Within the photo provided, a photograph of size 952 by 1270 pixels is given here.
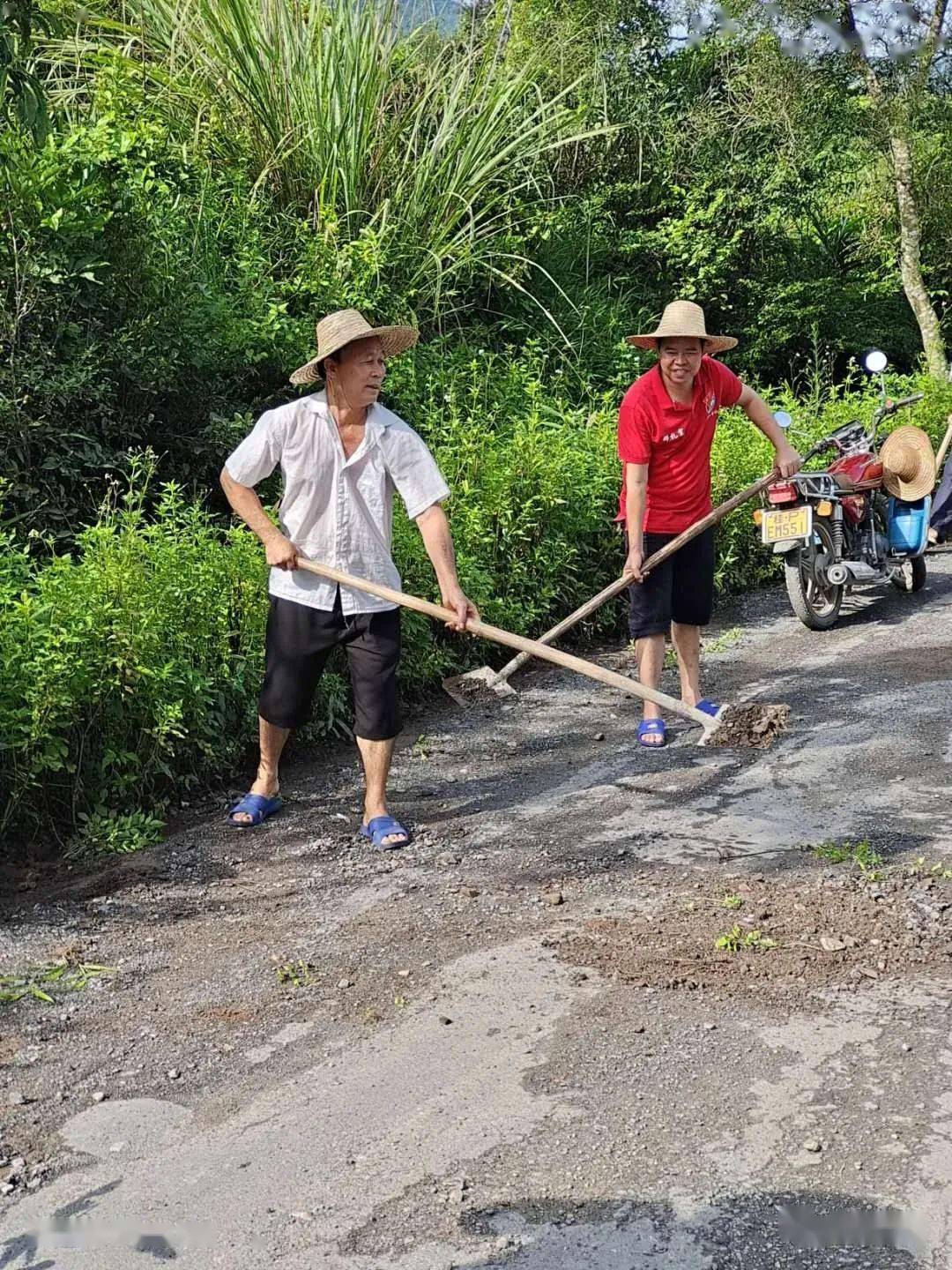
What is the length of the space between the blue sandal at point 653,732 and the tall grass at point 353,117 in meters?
4.63

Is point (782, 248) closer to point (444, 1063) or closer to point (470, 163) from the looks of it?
point (470, 163)

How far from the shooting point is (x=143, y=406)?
7.65m

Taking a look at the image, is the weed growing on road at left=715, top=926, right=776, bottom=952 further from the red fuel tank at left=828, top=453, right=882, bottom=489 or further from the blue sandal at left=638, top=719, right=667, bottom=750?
the red fuel tank at left=828, top=453, right=882, bottom=489

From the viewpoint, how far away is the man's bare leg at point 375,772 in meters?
5.01

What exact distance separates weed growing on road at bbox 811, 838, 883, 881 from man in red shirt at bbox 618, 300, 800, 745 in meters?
1.43

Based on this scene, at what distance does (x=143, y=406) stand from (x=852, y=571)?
13.7 feet

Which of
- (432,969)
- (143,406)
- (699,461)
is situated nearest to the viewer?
(432,969)

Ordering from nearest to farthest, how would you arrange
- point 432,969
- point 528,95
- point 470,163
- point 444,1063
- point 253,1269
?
1. point 253,1269
2. point 444,1063
3. point 432,969
4. point 470,163
5. point 528,95

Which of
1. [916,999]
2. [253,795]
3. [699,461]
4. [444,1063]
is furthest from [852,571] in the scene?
[444,1063]

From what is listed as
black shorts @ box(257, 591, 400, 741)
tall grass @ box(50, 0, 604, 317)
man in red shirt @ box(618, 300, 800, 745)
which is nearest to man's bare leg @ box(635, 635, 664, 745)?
man in red shirt @ box(618, 300, 800, 745)

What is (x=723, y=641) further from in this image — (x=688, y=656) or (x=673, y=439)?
(x=673, y=439)

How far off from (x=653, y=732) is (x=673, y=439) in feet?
4.17

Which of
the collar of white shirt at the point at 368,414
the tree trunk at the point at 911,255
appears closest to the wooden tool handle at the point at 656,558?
the collar of white shirt at the point at 368,414

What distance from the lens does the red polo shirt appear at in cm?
595
